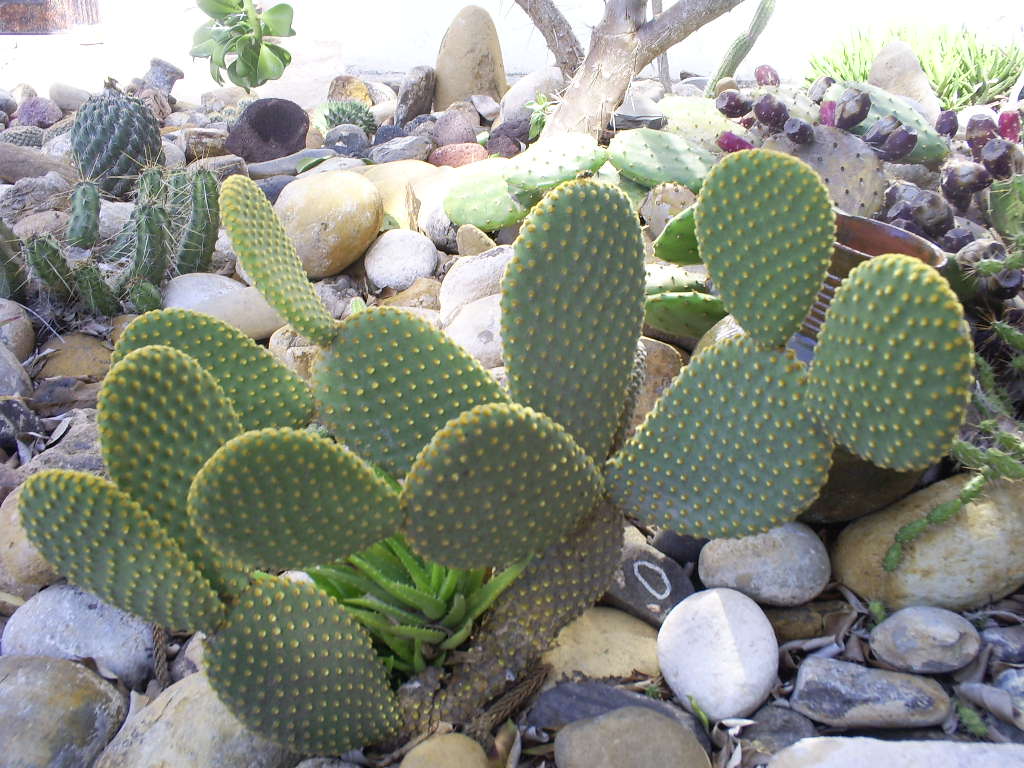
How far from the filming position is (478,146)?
5.19 m

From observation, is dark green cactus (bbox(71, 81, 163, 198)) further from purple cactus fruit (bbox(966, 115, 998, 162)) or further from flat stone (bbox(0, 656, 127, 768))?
purple cactus fruit (bbox(966, 115, 998, 162))

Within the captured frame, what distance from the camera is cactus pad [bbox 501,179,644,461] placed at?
141 centimetres

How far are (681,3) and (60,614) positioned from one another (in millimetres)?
3954

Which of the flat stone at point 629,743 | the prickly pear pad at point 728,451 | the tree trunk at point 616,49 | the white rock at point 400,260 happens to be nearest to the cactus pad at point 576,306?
the prickly pear pad at point 728,451

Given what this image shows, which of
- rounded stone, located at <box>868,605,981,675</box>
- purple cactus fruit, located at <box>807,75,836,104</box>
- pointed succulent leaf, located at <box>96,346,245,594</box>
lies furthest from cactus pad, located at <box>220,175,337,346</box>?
purple cactus fruit, located at <box>807,75,836,104</box>

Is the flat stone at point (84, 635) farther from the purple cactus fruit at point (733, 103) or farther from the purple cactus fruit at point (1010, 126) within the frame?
the purple cactus fruit at point (1010, 126)

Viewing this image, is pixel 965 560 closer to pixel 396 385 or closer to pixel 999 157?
pixel 396 385

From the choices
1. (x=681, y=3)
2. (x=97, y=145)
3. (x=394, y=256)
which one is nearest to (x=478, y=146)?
(x=681, y=3)

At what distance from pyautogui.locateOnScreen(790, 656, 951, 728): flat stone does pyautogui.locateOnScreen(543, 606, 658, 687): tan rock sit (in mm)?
294

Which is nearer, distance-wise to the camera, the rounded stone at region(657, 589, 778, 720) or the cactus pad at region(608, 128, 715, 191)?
the rounded stone at region(657, 589, 778, 720)

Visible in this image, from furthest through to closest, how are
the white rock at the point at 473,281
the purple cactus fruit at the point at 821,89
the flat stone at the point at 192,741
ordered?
the purple cactus fruit at the point at 821,89
the white rock at the point at 473,281
the flat stone at the point at 192,741

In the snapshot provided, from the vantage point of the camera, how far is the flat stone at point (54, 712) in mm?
1588

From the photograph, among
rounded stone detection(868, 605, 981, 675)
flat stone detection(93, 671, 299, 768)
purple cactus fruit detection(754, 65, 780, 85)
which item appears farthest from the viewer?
purple cactus fruit detection(754, 65, 780, 85)

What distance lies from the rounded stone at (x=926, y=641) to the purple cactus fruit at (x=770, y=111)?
190 centimetres
